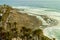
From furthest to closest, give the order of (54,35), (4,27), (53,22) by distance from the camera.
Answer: (53,22) → (54,35) → (4,27)

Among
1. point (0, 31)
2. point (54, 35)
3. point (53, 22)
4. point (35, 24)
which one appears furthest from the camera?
point (53, 22)

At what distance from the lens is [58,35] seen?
3169cm

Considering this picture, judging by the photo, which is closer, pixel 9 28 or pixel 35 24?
pixel 9 28

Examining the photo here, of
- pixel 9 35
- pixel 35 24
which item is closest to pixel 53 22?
pixel 35 24

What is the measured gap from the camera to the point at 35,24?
34406 mm

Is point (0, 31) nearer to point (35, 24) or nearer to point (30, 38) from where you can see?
point (30, 38)

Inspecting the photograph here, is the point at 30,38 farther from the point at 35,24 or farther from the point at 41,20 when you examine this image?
the point at 41,20

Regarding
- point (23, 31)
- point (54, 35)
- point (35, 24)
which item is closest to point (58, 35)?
point (54, 35)

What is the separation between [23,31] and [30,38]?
1036mm

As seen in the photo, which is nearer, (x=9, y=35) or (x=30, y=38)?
(x=9, y=35)

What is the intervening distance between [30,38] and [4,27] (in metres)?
2.69

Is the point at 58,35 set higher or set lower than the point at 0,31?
lower

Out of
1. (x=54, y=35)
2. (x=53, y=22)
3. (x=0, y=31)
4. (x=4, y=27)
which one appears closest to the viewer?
(x=0, y=31)

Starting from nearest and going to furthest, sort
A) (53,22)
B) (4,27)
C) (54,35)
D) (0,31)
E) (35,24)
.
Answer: (0,31), (4,27), (54,35), (35,24), (53,22)
